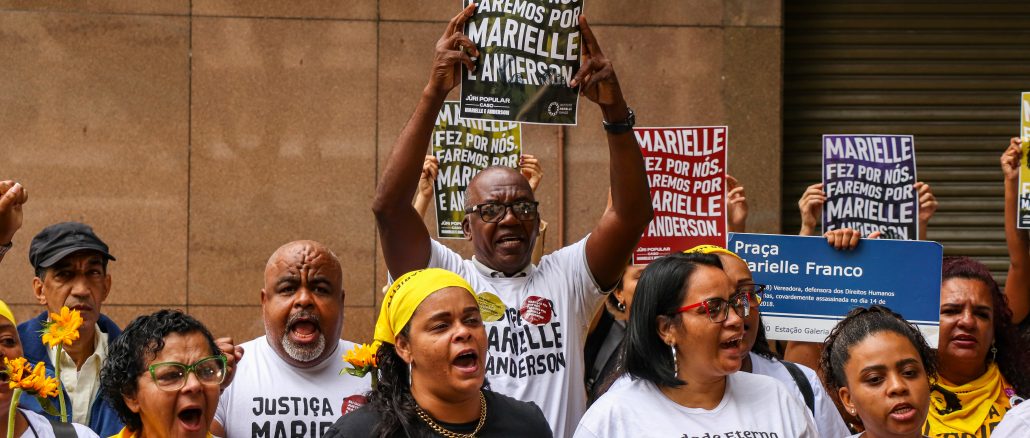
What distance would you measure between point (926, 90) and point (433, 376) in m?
6.85

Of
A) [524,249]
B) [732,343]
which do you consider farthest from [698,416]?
[524,249]

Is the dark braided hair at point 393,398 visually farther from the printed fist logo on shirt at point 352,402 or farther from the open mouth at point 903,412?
the open mouth at point 903,412

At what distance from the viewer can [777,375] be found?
191 inches

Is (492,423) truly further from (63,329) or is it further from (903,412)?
(63,329)

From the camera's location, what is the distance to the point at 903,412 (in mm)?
3990

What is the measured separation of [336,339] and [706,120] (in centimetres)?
475

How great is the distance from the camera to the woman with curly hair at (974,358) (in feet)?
16.5

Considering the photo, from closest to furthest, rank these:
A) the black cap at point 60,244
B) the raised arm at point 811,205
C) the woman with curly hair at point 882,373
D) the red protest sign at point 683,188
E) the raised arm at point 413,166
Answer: the woman with curly hair at point 882,373
the raised arm at point 413,166
the black cap at point 60,244
the red protest sign at point 683,188
the raised arm at point 811,205

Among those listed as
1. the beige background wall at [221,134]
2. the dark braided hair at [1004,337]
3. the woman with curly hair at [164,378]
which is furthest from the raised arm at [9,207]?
the dark braided hair at [1004,337]

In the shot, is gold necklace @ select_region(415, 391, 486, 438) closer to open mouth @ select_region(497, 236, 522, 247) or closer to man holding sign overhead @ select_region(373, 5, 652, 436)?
man holding sign overhead @ select_region(373, 5, 652, 436)

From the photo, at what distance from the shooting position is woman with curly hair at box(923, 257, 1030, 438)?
502 cm

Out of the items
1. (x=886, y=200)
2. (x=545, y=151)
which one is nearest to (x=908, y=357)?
(x=886, y=200)

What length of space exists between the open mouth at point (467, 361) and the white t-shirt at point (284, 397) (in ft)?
2.86

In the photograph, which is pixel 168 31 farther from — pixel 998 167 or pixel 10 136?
pixel 998 167
